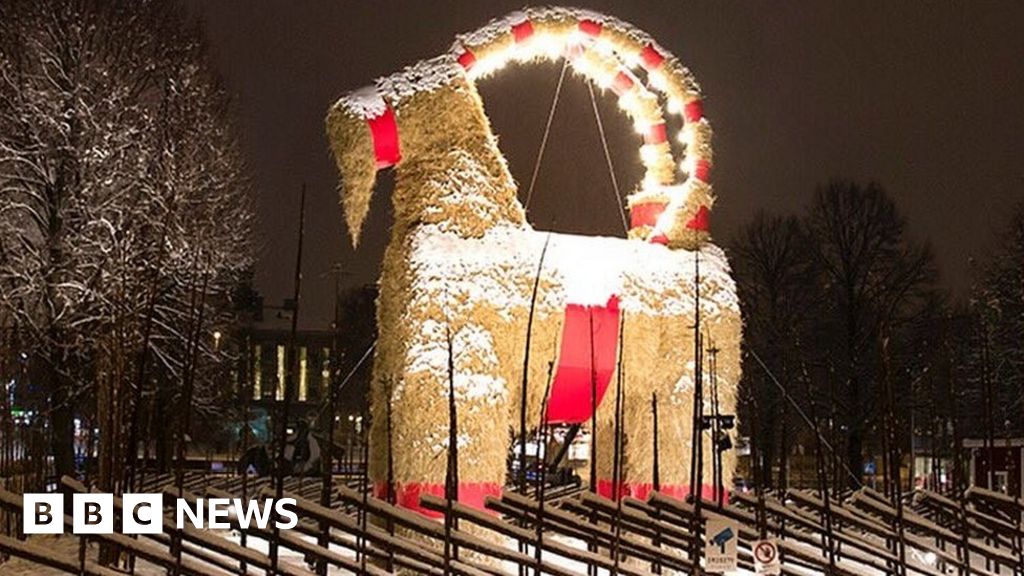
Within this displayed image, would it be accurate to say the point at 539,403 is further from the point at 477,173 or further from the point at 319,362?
the point at 319,362

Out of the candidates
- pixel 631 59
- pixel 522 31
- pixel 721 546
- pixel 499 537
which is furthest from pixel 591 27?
pixel 721 546

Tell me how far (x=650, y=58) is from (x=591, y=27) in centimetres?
67

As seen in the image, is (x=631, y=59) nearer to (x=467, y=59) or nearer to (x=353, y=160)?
(x=467, y=59)

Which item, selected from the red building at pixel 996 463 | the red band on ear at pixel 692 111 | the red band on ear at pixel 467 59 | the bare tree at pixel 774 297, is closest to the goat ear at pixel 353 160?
the red band on ear at pixel 467 59

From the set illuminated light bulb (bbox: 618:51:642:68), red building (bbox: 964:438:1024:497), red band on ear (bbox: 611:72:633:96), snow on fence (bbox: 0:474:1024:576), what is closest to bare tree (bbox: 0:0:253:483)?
snow on fence (bbox: 0:474:1024:576)

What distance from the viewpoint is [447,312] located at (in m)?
8.92

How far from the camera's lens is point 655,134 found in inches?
422

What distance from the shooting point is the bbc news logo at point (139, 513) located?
7.10 meters

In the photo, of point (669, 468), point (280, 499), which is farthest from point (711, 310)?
point (280, 499)

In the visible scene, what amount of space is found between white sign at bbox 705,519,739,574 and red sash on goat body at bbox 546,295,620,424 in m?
1.95

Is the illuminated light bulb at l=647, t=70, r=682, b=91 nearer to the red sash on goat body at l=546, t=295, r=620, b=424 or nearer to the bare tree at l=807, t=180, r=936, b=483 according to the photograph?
the red sash on goat body at l=546, t=295, r=620, b=424

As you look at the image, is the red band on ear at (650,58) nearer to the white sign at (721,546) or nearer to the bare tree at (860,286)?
the white sign at (721,546)

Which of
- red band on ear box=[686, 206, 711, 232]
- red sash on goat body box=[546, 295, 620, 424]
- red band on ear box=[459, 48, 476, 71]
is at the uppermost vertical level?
red band on ear box=[459, 48, 476, 71]

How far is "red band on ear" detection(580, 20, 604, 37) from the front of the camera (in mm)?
9945
